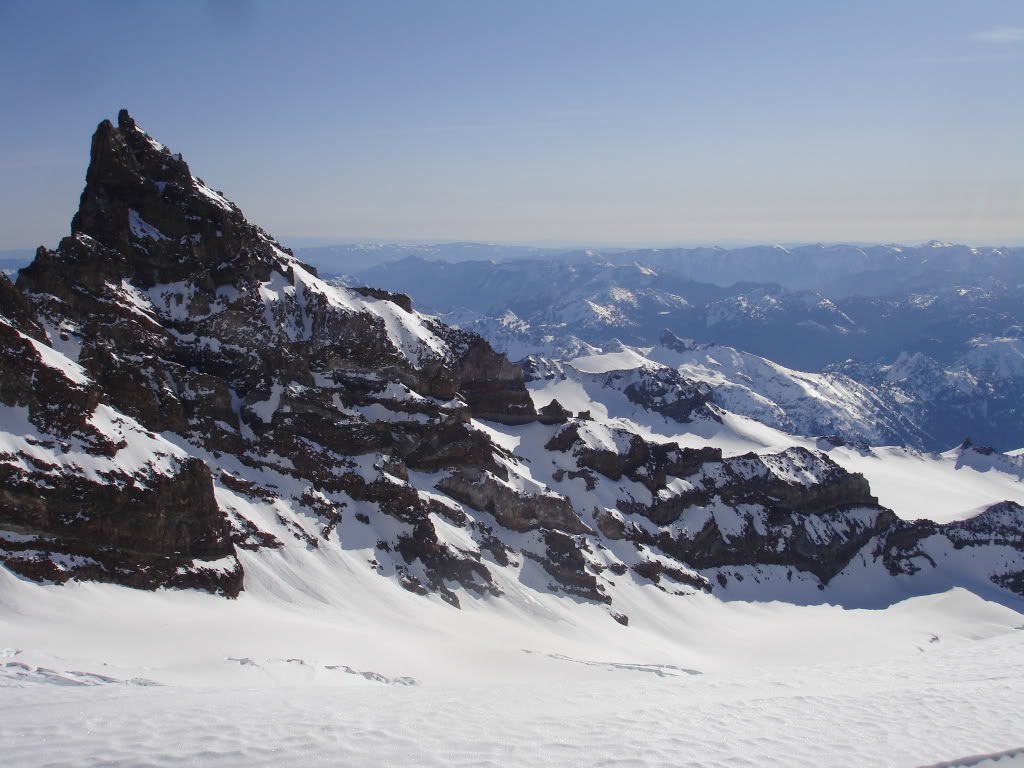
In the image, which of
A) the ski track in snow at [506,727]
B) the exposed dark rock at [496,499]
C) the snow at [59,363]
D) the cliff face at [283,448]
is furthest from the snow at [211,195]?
the ski track in snow at [506,727]

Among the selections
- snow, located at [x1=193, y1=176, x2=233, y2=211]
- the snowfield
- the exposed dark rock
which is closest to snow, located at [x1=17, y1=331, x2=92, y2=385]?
the snowfield

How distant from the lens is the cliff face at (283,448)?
199 feet

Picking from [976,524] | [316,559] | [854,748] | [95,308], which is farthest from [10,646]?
[976,524]

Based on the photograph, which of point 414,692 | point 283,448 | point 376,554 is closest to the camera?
point 414,692

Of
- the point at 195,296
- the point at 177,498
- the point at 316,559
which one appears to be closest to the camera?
the point at 177,498

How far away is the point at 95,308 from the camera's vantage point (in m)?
83.9

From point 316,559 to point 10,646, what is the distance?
35524 mm

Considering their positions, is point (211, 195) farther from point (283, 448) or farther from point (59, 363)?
point (59, 363)

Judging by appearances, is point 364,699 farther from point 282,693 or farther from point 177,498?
point 177,498

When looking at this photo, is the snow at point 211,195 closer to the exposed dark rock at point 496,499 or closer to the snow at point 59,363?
the snow at point 59,363

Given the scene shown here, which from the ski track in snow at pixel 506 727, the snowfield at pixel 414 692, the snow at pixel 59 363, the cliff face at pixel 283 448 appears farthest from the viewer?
the snow at pixel 59 363

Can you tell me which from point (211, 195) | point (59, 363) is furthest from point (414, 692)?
point (211, 195)

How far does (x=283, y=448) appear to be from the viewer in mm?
86750

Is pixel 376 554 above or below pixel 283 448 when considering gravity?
below
